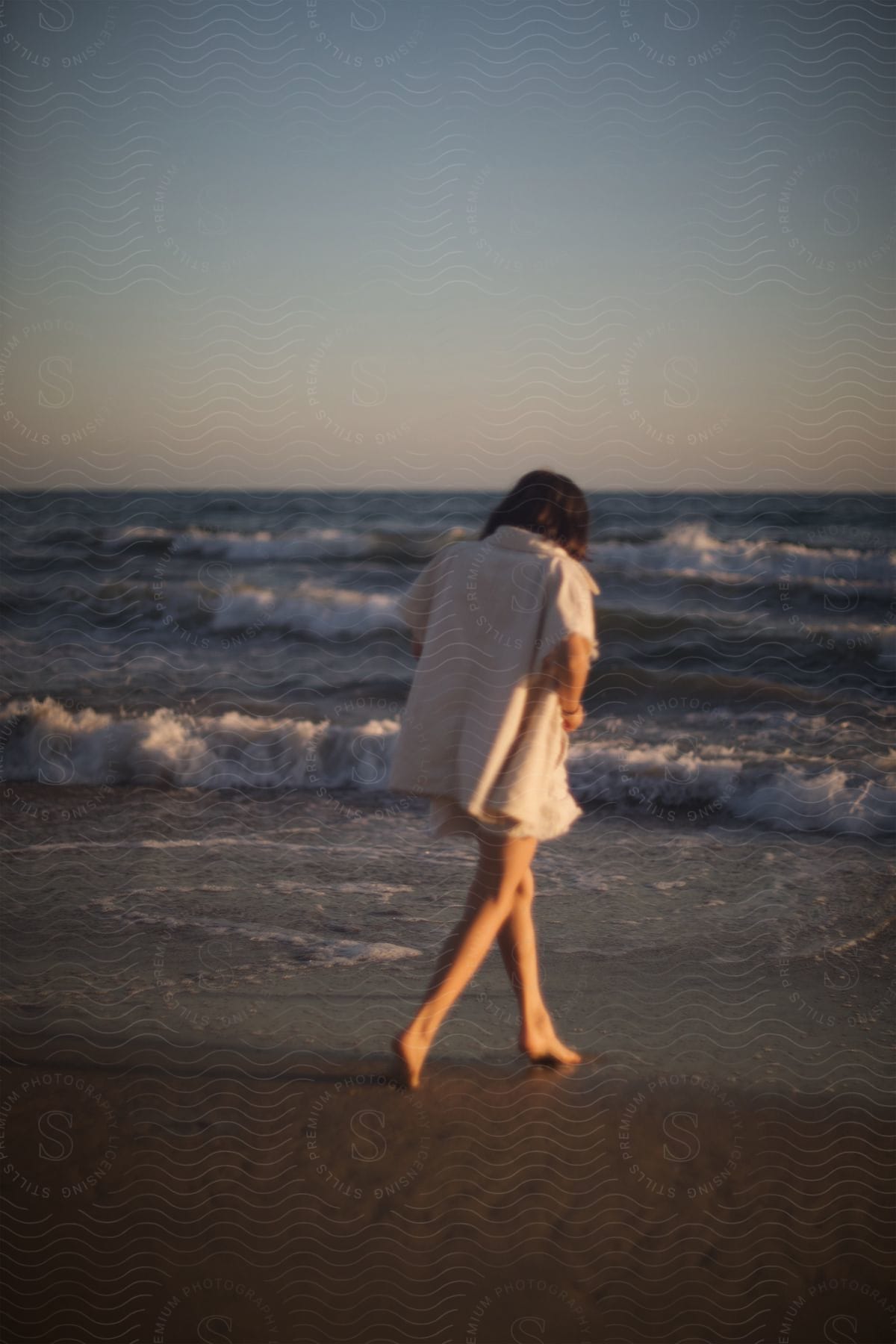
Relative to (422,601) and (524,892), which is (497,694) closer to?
(422,601)

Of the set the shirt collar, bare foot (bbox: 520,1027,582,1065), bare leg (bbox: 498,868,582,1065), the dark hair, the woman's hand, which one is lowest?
bare foot (bbox: 520,1027,582,1065)

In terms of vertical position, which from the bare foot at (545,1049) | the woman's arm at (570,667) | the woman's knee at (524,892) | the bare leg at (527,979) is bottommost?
the bare foot at (545,1049)

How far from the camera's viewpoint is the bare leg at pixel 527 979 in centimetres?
259

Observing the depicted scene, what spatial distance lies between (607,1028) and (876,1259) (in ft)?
3.03

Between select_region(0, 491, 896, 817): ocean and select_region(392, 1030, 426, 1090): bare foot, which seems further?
select_region(0, 491, 896, 817): ocean

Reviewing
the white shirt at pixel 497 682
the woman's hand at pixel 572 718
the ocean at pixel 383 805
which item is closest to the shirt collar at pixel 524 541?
the white shirt at pixel 497 682

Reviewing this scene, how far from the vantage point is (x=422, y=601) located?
2486mm

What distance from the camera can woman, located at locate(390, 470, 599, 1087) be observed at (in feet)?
7.60

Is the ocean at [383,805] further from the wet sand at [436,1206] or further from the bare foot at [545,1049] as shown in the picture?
the wet sand at [436,1206]

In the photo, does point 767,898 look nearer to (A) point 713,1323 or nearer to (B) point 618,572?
(A) point 713,1323

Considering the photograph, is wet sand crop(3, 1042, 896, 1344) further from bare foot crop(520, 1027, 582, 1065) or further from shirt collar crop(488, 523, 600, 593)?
shirt collar crop(488, 523, 600, 593)

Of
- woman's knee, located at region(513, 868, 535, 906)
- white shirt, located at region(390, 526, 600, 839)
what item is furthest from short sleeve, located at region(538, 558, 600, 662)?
woman's knee, located at region(513, 868, 535, 906)

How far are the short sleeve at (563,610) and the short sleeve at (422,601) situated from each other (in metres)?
0.30

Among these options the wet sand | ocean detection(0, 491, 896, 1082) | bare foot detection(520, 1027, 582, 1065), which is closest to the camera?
the wet sand
